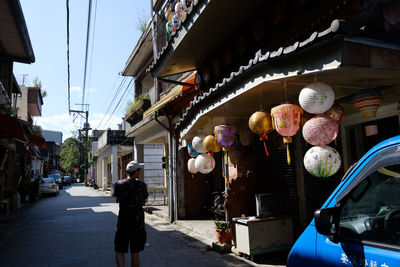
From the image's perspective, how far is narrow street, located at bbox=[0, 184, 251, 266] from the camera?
251 inches

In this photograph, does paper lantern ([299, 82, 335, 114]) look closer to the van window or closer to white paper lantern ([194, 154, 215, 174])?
the van window

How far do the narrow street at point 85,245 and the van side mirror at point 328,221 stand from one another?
4.05 meters

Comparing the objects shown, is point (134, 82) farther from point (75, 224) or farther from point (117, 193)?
point (117, 193)

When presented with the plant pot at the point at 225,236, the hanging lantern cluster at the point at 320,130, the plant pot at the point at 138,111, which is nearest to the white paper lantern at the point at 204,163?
the plant pot at the point at 225,236

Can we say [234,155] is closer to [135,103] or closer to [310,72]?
[310,72]

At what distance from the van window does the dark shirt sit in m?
3.33

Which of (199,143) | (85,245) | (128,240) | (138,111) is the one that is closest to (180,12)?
(199,143)

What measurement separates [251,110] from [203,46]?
3.41 m

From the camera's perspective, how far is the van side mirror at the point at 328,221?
2205 mm

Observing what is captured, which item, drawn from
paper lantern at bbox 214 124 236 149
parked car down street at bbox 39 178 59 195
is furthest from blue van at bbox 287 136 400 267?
parked car down street at bbox 39 178 59 195

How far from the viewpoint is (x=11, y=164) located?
53.0 feet

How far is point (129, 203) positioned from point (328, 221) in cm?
342

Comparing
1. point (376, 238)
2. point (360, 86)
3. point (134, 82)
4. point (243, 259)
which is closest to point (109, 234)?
point (243, 259)

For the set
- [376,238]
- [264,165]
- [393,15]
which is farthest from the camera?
[264,165]
